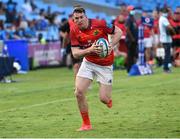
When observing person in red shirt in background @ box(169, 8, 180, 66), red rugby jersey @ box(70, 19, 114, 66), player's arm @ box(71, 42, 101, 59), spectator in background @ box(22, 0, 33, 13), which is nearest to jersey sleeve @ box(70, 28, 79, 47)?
red rugby jersey @ box(70, 19, 114, 66)

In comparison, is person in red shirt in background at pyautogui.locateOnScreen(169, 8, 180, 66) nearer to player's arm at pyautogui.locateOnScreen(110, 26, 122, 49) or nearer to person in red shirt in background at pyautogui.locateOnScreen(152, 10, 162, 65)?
person in red shirt in background at pyautogui.locateOnScreen(152, 10, 162, 65)

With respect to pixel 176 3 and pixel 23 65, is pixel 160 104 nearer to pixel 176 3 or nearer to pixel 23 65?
pixel 23 65

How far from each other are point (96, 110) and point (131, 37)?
10.6 m

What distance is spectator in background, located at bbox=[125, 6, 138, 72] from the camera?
79.9ft

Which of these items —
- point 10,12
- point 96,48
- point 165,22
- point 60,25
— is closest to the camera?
point 96,48

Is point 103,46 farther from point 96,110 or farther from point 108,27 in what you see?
point 96,110

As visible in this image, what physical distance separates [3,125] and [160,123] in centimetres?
268

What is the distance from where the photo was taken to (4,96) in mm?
17562

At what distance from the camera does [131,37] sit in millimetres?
24406

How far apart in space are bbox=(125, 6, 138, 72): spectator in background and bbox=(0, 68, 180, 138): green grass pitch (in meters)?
2.69

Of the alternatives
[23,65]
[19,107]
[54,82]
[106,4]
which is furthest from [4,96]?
[106,4]

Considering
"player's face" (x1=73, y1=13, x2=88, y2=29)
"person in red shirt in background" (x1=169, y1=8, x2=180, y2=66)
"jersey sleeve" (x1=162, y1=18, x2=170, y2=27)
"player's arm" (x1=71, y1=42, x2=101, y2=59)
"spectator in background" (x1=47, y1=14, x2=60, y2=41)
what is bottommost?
"spectator in background" (x1=47, y1=14, x2=60, y2=41)

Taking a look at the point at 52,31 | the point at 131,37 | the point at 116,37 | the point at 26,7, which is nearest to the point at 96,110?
the point at 116,37

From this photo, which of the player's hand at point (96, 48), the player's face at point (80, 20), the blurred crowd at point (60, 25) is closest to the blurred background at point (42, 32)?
the blurred crowd at point (60, 25)
